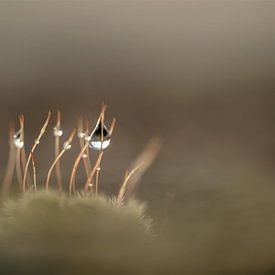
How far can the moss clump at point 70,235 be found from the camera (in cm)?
27

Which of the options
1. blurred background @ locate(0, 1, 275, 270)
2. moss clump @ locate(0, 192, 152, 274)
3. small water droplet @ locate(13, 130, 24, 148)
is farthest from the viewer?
blurred background @ locate(0, 1, 275, 270)

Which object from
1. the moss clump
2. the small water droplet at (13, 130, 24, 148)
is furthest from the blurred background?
the moss clump

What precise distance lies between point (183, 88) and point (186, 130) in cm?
17

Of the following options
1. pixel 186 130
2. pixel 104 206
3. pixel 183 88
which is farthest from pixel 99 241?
pixel 183 88

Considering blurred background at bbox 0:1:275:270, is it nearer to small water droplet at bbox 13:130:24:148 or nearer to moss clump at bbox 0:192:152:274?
small water droplet at bbox 13:130:24:148

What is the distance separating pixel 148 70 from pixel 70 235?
40.8 inches

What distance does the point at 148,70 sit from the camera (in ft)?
4.23

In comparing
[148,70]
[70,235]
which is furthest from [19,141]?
[148,70]

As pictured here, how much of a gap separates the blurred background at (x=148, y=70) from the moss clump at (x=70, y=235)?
2.14 ft

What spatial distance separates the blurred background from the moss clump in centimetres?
65

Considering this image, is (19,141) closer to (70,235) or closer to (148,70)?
(70,235)

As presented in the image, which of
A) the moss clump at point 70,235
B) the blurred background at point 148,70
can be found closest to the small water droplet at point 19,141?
the moss clump at point 70,235

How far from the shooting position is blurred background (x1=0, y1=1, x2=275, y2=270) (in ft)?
3.67

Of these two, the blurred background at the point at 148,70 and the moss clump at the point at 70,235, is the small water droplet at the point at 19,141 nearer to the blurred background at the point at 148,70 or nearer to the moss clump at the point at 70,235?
the moss clump at the point at 70,235
